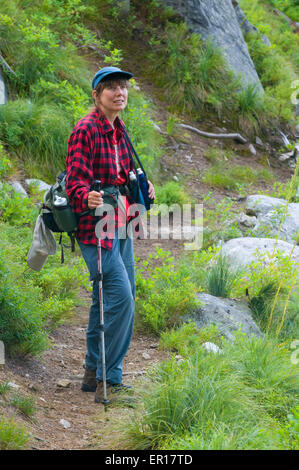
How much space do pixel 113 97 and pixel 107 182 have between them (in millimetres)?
618

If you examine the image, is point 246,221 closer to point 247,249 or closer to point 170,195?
point 170,195

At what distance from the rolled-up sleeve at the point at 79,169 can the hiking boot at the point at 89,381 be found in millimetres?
1427

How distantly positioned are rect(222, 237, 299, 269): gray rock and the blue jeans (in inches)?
109

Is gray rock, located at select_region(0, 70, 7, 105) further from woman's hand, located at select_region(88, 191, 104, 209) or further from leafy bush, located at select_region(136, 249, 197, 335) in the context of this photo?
woman's hand, located at select_region(88, 191, 104, 209)

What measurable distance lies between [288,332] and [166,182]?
4620mm

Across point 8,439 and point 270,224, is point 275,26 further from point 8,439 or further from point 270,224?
point 8,439

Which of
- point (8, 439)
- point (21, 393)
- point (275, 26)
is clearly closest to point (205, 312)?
point (21, 393)

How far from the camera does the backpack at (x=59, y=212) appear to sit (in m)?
4.06

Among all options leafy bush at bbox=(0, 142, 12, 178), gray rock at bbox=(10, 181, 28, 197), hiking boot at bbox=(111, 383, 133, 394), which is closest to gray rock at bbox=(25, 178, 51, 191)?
gray rock at bbox=(10, 181, 28, 197)

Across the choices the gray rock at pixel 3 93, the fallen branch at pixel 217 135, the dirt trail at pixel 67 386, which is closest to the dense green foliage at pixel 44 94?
the gray rock at pixel 3 93

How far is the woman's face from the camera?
425 centimetres

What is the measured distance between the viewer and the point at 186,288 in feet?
20.1

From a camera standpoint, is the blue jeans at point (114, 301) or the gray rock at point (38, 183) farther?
the gray rock at point (38, 183)

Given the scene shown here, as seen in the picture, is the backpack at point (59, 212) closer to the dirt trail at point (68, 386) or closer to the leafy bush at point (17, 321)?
the leafy bush at point (17, 321)
